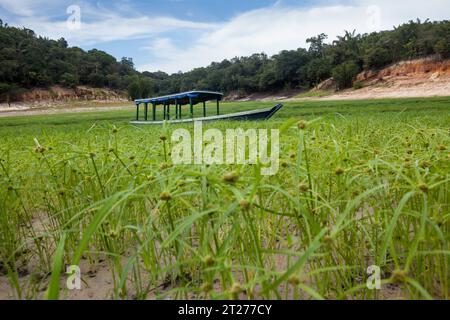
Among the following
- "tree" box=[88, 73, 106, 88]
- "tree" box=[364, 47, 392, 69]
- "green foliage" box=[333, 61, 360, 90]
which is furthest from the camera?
"tree" box=[88, 73, 106, 88]

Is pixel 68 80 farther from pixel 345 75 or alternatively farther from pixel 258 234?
pixel 258 234

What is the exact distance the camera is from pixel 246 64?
75.2 metres

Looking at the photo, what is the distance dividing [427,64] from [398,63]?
465 centimetres

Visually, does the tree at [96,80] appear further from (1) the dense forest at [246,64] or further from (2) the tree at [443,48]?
(2) the tree at [443,48]

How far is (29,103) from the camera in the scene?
56438 mm

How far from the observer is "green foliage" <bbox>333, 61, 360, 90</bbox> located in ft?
158

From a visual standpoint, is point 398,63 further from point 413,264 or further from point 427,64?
point 413,264

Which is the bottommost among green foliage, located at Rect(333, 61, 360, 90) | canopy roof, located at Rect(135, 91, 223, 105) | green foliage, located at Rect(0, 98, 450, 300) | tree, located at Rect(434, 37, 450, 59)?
green foliage, located at Rect(0, 98, 450, 300)

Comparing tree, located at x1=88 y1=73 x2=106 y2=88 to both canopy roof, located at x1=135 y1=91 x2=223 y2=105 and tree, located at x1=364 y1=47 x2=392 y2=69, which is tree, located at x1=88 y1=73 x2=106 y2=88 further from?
canopy roof, located at x1=135 y1=91 x2=223 y2=105

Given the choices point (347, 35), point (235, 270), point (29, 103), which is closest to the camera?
point (235, 270)

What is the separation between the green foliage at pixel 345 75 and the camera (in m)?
48.2

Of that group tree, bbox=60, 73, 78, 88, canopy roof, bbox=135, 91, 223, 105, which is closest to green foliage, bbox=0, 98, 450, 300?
canopy roof, bbox=135, 91, 223, 105

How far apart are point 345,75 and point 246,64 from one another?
1223 inches
